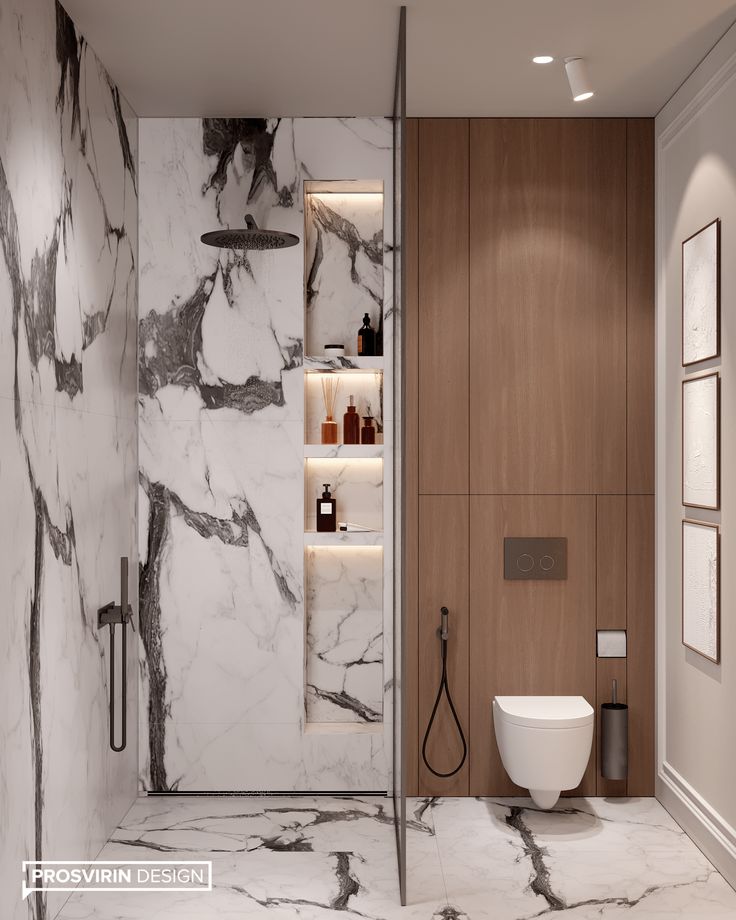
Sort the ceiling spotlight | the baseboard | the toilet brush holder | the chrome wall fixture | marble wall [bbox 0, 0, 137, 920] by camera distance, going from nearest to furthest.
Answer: marble wall [bbox 0, 0, 137, 920]
the baseboard
the chrome wall fixture
the ceiling spotlight
the toilet brush holder

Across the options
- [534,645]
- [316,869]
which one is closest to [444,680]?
[534,645]

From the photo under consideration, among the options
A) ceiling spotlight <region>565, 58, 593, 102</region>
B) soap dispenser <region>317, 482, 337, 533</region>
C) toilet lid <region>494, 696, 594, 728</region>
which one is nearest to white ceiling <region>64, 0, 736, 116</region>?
ceiling spotlight <region>565, 58, 593, 102</region>

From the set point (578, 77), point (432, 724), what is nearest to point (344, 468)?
point (432, 724)

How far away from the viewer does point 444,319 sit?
3631 mm

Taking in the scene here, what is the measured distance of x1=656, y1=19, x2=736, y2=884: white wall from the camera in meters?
2.88

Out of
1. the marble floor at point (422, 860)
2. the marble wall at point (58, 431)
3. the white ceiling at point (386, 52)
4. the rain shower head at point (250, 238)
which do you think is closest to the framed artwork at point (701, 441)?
the white ceiling at point (386, 52)

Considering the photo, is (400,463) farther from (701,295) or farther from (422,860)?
(422,860)

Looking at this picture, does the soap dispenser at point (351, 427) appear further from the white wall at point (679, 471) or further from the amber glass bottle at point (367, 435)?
the white wall at point (679, 471)

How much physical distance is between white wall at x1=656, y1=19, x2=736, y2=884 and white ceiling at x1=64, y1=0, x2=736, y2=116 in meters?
0.19

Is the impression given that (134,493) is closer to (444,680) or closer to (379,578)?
(379,578)

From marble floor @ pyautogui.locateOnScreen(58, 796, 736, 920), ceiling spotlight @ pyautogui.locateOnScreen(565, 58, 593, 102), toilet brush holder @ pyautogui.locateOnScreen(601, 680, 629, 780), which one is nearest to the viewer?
marble floor @ pyautogui.locateOnScreen(58, 796, 736, 920)

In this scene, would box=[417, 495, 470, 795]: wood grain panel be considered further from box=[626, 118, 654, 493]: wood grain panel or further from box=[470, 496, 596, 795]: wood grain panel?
box=[626, 118, 654, 493]: wood grain panel

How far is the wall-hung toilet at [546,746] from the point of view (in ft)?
10.5

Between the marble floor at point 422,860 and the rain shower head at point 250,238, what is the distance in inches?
86.2
